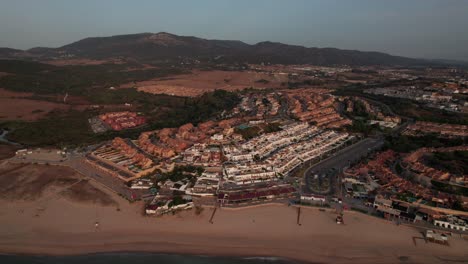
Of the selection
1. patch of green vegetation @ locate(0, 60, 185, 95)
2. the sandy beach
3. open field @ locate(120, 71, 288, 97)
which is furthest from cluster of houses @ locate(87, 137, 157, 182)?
patch of green vegetation @ locate(0, 60, 185, 95)

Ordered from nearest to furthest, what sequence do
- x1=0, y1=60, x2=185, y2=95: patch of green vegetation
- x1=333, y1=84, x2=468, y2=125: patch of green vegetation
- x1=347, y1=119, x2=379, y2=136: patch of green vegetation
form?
x1=347, y1=119, x2=379, y2=136: patch of green vegetation → x1=333, y1=84, x2=468, y2=125: patch of green vegetation → x1=0, y1=60, x2=185, y2=95: patch of green vegetation

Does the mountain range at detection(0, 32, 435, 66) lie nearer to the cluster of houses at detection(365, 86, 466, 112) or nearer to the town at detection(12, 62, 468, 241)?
the cluster of houses at detection(365, 86, 466, 112)

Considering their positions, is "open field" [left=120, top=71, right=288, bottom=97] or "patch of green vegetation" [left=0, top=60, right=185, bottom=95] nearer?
"patch of green vegetation" [left=0, top=60, right=185, bottom=95]

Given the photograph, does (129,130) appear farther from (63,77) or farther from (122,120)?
(63,77)

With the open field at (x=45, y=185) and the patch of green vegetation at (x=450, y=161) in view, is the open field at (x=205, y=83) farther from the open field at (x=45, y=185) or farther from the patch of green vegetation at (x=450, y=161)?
the patch of green vegetation at (x=450, y=161)

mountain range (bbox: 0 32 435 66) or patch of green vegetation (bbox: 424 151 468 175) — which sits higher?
mountain range (bbox: 0 32 435 66)

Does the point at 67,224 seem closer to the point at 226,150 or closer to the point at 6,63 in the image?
the point at 226,150
